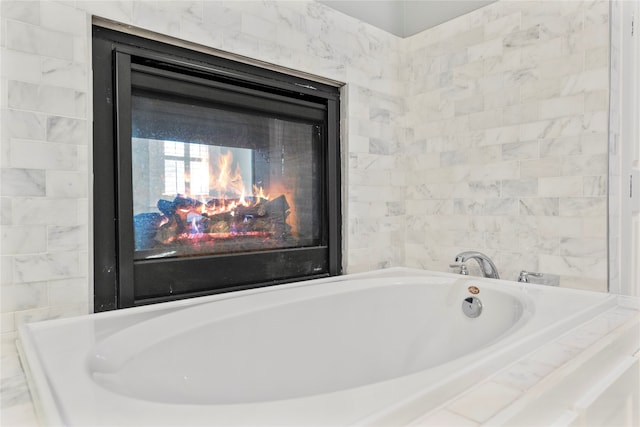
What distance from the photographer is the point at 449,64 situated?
2.07 m

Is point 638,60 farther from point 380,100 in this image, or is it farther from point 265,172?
point 265,172

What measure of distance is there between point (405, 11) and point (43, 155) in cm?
196

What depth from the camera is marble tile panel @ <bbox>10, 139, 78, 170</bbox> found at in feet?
3.73

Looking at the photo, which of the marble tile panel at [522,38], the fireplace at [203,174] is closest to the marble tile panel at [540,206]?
the marble tile panel at [522,38]

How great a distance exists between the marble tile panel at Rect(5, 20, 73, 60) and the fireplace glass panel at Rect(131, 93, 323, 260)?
0.25m

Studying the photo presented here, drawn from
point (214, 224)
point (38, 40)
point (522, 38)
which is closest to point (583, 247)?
point (522, 38)

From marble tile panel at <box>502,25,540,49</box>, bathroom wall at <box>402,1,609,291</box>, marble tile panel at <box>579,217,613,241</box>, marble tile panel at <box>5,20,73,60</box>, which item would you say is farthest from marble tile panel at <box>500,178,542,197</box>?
marble tile panel at <box>5,20,73,60</box>

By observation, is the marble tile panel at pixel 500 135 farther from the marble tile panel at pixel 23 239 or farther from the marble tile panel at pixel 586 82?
the marble tile panel at pixel 23 239

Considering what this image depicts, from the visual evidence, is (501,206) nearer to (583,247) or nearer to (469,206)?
(469,206)

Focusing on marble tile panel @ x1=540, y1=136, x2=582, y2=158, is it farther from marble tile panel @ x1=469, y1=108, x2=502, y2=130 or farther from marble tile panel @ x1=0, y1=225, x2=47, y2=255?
marble tile panel @ x1=0, y1=225, x2=47, y2=255

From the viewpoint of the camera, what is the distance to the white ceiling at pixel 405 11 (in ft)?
6.58

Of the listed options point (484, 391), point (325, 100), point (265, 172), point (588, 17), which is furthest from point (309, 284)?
point (588, 17)

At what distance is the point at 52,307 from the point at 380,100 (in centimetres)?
170

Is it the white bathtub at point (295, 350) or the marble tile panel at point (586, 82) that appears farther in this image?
the marble tile panel at point (586, 82)
